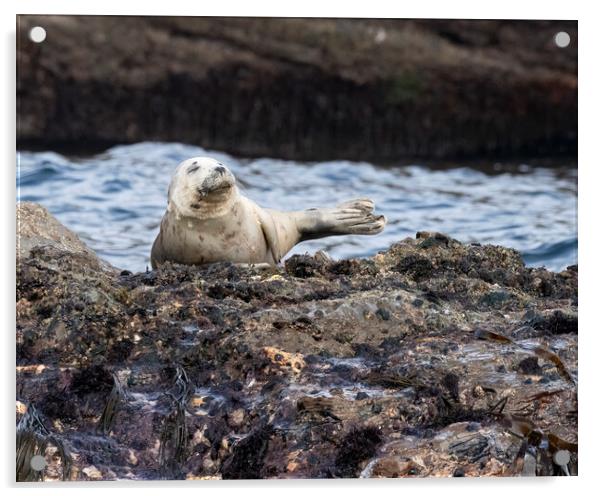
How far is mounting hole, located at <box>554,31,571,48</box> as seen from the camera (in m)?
8.12

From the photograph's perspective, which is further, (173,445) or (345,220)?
(345,220)

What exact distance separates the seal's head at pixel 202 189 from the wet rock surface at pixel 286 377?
0.73 meters

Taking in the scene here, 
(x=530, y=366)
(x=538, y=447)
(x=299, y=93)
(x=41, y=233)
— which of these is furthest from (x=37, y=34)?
(x=538, y=447)

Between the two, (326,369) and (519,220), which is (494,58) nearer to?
(519,220)

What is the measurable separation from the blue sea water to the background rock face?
5.7 inches

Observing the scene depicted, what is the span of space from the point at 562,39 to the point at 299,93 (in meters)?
1.77

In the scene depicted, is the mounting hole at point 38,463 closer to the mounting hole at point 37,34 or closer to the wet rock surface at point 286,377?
the wet rock surface at point 286,377

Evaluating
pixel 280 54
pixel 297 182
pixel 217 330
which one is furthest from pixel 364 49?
pixel 217 330

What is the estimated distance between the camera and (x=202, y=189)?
8500mm

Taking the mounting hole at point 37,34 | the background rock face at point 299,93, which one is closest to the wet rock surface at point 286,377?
the mounting hole at point 37,34

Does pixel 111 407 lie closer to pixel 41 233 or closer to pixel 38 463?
pixel 38 463

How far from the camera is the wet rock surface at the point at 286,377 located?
7086 millimetres

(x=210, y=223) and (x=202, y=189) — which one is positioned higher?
(x=202, y=189)
